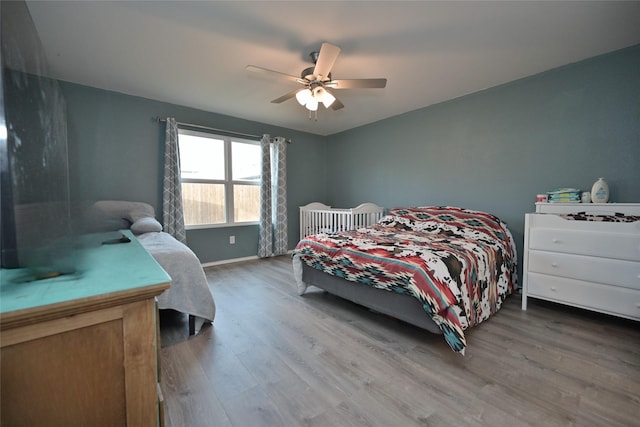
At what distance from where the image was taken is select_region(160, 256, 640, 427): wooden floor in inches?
48.4

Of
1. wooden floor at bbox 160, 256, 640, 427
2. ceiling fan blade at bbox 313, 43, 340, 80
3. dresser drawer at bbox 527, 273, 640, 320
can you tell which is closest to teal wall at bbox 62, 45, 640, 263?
dresser drawer at bbox 527, 273, 640, 320

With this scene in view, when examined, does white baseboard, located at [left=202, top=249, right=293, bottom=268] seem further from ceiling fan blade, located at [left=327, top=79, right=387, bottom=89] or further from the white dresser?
the white dresser

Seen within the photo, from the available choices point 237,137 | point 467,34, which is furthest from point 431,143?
point 237,137

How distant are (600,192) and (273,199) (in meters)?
3.79

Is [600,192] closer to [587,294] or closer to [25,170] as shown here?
[587,294]

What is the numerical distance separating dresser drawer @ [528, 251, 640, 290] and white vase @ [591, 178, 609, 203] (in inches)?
22.0

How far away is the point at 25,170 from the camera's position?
0.58 m

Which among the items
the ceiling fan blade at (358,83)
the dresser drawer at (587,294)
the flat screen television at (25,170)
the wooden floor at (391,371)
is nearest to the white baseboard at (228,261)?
the wooden floor at (391,371)

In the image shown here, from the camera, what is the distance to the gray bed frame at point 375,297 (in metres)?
1.81

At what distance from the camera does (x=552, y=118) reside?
2590 mm

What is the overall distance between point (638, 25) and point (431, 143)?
187 centimetres

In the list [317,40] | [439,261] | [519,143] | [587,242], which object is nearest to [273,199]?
[317,40]

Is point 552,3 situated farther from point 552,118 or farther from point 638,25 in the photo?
point 552,118

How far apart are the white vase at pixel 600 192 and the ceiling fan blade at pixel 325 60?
245 cm
